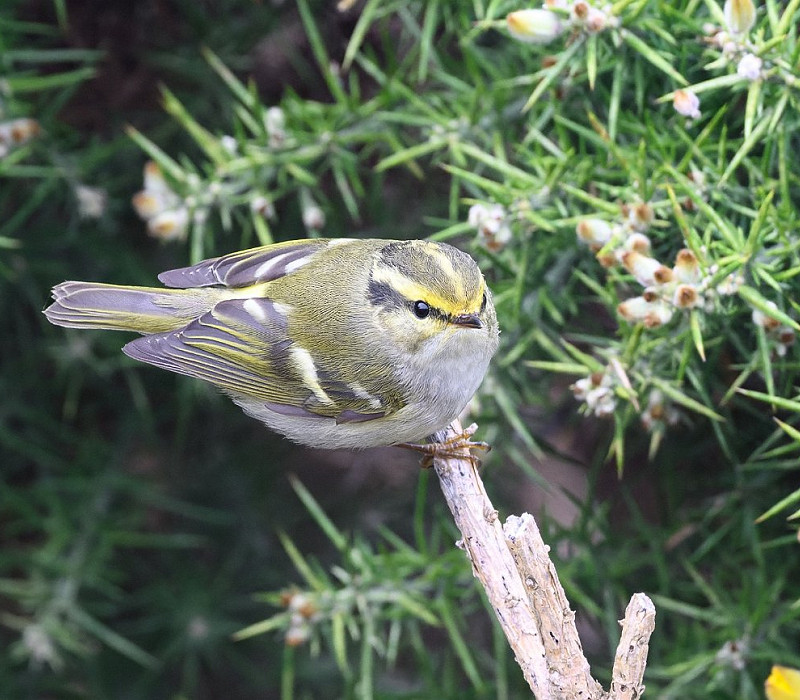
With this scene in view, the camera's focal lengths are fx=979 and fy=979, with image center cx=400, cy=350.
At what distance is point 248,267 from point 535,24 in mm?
993

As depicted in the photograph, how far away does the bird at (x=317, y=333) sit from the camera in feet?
7.21

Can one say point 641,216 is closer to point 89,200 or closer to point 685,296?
point 685,296

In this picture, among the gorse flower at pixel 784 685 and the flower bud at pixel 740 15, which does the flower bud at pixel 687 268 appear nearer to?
the flower bud at pixel 740 15

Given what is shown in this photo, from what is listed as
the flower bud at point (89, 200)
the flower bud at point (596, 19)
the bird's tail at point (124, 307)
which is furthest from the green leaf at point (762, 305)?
the flower bud at point (89, 200)

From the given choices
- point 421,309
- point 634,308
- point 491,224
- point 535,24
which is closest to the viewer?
point 634,308

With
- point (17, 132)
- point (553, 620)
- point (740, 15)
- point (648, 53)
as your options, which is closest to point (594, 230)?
point (648, 53)

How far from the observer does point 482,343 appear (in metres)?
2.13

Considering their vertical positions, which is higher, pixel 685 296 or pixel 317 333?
pixel 685 296

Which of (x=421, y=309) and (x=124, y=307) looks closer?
(x=421, y=309)

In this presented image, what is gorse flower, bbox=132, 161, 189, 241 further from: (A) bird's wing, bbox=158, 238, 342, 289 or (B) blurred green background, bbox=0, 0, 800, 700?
(A) bird's wing, bbox=158, 238, 342, 289

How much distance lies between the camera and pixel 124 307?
7.93 feet

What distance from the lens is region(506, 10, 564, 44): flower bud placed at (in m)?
1.84

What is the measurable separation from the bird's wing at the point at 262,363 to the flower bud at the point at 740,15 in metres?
1.10

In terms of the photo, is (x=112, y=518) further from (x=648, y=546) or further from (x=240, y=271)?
(x=648, y=546)
